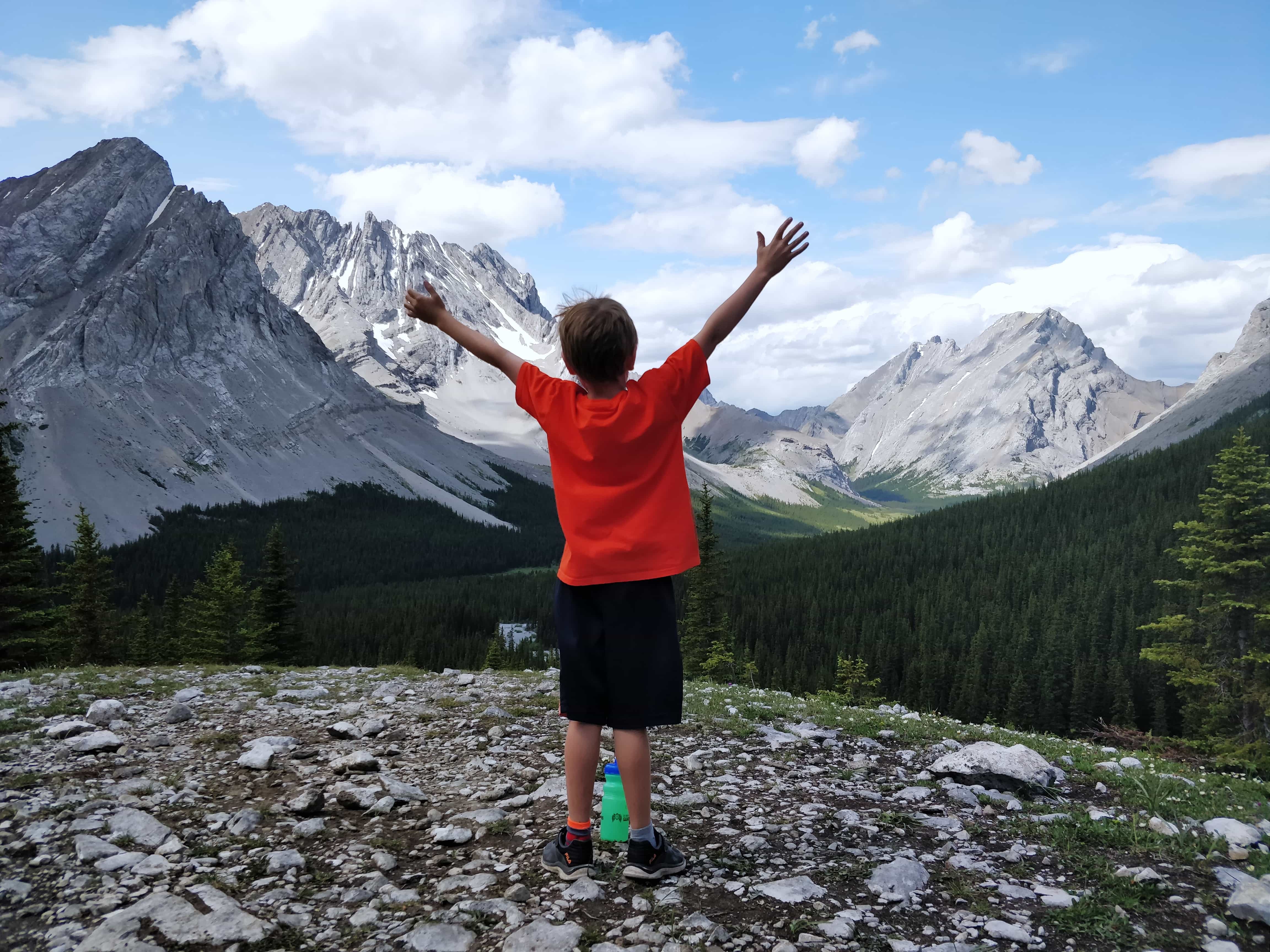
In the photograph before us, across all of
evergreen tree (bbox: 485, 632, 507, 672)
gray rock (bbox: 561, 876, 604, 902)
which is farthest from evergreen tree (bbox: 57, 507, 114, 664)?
gray rock (bbox: 561, 876, 604, 902)

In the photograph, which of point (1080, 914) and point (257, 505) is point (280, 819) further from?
point (257, 505)

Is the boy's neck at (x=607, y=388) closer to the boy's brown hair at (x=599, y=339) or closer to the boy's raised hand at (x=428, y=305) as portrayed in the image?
the boy's brown hair at (x=599, y=339)

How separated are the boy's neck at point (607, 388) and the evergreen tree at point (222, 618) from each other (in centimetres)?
3842

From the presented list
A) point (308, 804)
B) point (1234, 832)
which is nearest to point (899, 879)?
point (1234, 832)

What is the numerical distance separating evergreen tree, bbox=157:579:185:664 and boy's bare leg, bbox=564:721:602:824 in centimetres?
4012

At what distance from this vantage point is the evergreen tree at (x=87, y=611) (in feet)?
106

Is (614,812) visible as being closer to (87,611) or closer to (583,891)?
(583,891)

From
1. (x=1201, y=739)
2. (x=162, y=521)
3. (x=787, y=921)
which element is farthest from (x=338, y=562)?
(x=787, y=921)

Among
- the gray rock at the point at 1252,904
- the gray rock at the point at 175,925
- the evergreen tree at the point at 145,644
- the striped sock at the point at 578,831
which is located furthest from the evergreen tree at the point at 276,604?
the gray rock at the point at 1252,904

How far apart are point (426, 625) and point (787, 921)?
93.0 meters

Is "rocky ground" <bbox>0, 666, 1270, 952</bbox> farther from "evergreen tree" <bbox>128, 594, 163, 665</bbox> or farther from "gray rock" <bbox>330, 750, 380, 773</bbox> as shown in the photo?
"evergreen tree" <bbox>128, 594, 163, 665</bbox>

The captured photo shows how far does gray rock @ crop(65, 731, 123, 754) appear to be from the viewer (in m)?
6.92

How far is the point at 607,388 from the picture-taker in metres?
4.74

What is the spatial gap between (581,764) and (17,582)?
29.3m
